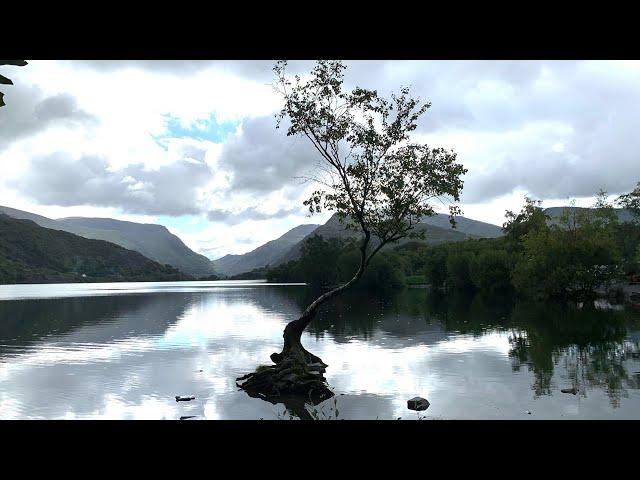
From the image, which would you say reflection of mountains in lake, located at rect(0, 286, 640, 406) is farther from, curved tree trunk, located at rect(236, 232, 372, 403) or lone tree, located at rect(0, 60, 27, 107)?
lone tree, located at rect(0, 60, 27, 107)

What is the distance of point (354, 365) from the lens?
33.3m

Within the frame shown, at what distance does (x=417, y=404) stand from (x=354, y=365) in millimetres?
10646

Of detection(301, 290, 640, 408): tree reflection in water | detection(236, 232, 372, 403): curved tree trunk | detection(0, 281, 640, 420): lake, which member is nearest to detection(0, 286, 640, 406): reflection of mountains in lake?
detection(301, 290, 640, 408): tree reflection in water

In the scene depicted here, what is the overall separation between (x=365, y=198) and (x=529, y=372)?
566 inches

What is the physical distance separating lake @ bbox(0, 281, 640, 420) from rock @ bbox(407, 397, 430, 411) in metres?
0.40

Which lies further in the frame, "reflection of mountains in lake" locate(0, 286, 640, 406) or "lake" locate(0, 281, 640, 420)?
"reflection of mountains in lake" locate(0, 286, 640, 406)

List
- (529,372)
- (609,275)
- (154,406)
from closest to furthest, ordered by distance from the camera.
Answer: (154,406)
(529,372)
(609,275)

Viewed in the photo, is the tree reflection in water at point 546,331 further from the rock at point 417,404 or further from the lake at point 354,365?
the rock at point 417,404

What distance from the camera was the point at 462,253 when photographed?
395 feet

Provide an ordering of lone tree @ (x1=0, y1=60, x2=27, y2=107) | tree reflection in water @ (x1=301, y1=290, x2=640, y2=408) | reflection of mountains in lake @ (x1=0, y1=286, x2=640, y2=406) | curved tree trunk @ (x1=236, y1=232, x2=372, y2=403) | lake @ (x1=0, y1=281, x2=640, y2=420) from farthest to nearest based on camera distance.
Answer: reflection of mountains in lake @ (x1=0, y1=286, x2=640, y2=406) < tree reflection in water @ (x1=301, y1=290, x2=640, y2=408) < curved tree trunk @ (x1=236, y1=232, x2=372, y2=403) < lake @ (x1=0, y1=281, x2=640, y2=420) < lone tree @ (x1=0, y1=60, x2=27, y2=107)

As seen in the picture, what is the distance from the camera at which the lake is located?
2348 centimetres

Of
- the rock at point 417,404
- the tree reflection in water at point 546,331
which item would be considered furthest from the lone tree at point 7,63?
the tree reflection in water at point 546,331
